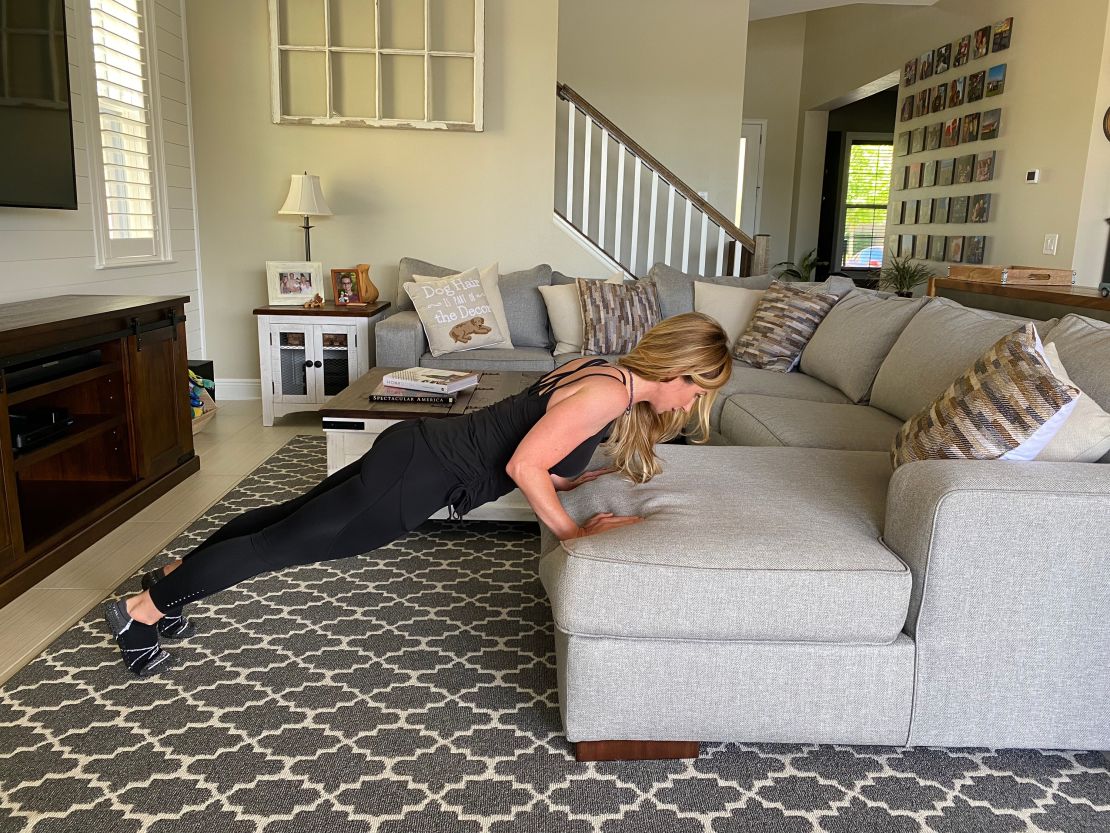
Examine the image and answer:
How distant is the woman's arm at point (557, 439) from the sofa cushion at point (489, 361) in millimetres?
2659

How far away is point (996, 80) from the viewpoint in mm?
5652

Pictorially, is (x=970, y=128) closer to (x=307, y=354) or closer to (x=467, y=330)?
(x=467, y=330)

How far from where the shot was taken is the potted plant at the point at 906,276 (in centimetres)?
671

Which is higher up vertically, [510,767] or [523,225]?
[523,225]

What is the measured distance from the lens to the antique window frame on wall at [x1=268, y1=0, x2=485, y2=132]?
5062 millimetres

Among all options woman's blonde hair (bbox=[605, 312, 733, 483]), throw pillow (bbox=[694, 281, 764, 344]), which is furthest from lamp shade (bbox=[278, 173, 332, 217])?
woman's blonde hair (bbox=[605, 312, 733, 483])

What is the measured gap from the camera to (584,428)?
187 centimetres

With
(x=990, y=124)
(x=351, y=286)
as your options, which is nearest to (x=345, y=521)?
(x=351, y=286)

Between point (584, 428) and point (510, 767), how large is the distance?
0.75 metres

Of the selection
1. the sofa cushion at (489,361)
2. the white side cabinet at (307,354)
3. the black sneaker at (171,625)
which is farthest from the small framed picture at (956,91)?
the black sneaker at (171,625)

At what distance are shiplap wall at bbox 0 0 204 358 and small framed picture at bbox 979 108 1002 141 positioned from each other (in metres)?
5.21

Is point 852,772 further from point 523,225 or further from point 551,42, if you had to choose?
point 551,42

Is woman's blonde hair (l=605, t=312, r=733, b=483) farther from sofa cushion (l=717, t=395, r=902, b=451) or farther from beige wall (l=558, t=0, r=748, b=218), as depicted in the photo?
beige wall (l=558, t=0, r=748, b=218)

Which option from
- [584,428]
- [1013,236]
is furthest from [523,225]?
[584,428]
